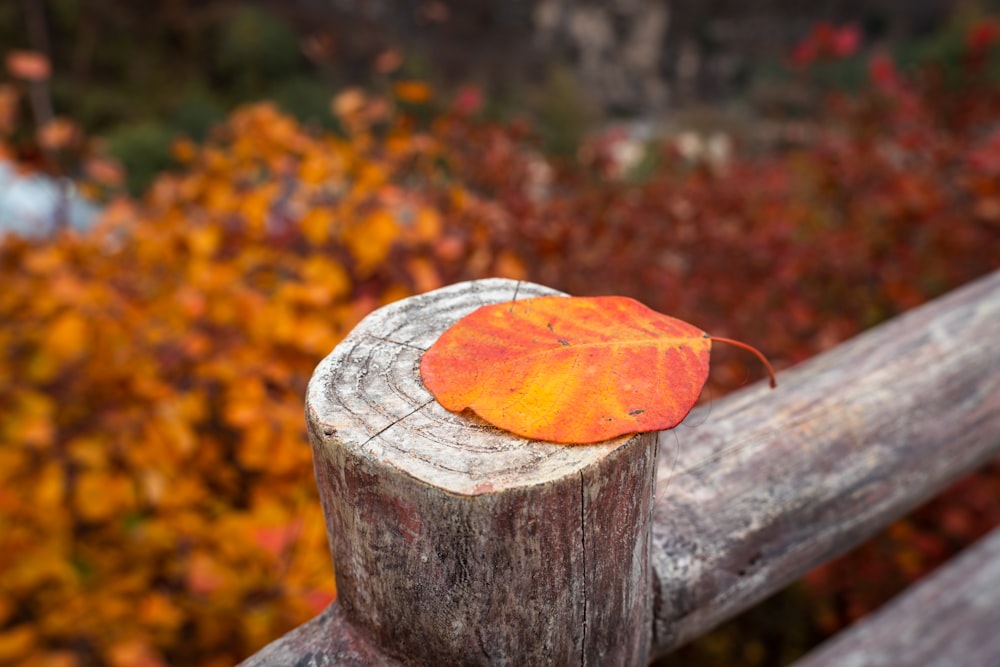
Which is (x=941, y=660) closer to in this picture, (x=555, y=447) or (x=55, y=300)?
(x=555, y=447)

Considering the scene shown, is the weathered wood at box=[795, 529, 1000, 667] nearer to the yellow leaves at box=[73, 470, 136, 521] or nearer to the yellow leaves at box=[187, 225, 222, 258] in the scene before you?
the yellow leaves at box=[73, 470, 136, 521]

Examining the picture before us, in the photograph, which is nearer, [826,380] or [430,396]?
[430,396]

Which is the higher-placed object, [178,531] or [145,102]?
[178,531]

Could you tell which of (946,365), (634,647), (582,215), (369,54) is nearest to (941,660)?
(946,365)

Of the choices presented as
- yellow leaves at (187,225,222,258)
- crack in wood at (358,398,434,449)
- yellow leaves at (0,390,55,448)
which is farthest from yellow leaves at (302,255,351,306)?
crack in wood at (358,398,434,449)

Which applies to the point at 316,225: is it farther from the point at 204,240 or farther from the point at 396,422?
the point at 396,422

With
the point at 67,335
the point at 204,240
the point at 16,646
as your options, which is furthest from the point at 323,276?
the point at 16,646
